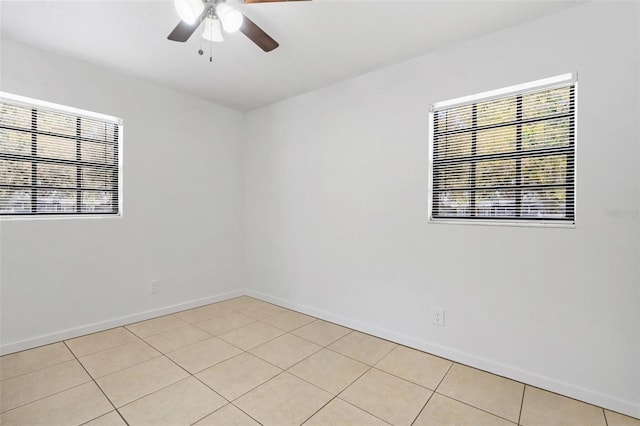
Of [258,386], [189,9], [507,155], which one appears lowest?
[258,386]

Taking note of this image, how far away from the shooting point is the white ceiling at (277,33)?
197cm

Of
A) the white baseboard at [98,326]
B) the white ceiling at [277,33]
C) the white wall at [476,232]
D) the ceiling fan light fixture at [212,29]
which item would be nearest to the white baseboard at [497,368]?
the white wall at [476,232]

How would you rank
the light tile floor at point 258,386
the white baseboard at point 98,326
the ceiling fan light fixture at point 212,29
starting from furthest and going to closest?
1. the white baseboard at point 98,326
2. the ceiling fan light fixture at point 212,29
3. the light tile floor at point 258,386

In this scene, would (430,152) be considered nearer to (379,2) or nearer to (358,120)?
(358,120)

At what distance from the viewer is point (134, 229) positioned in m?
3.12

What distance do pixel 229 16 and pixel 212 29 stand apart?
1.24ft

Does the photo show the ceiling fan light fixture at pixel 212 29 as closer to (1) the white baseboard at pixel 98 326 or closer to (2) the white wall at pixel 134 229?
(2) the white wall at pixel 134 229

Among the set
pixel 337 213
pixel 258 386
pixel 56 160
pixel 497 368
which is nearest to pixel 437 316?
pixel 497 368

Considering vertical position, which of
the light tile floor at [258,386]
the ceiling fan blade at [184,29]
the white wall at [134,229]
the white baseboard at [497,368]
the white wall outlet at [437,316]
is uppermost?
the ceiling fan blade at [184,29]

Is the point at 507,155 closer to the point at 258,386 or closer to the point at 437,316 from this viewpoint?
the point at 437,316

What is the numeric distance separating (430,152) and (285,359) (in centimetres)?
209

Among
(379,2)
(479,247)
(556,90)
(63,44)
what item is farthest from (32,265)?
(556,90)

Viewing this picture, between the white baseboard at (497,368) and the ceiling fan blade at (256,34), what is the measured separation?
254cm

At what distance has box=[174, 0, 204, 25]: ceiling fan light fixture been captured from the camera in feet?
5.30
